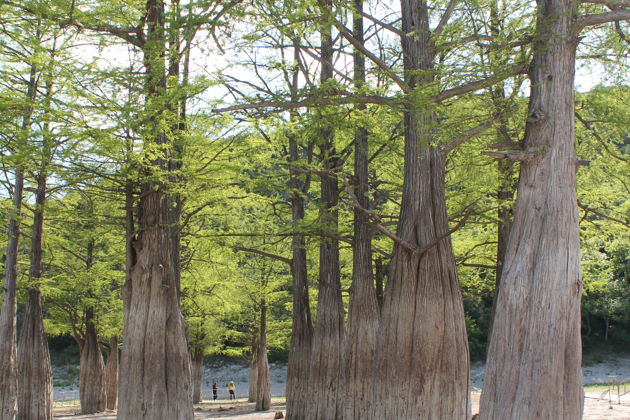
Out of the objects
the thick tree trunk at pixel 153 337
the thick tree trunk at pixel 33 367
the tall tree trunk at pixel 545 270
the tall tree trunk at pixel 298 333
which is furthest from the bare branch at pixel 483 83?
the thick tree trunk at pixel 33 367

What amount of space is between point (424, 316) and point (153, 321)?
16.8 feet

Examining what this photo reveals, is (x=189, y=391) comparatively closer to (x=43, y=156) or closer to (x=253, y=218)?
(x=43, y=156)

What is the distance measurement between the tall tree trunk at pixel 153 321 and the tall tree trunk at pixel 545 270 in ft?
21.6

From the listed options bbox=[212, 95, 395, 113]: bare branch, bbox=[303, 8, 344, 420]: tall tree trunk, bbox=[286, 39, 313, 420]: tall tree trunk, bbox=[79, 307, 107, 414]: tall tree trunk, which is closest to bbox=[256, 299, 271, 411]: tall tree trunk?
bbox=[79, 307, 107, 414]: tall tree trunk

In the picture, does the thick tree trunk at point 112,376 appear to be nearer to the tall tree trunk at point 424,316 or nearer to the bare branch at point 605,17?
the tall tree trunk at point 424,316

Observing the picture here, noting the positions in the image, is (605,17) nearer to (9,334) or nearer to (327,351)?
(327,351)

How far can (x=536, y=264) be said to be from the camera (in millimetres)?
8430

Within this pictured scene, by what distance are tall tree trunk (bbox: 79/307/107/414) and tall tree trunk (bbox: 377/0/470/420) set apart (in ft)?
55.7

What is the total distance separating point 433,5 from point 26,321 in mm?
12349

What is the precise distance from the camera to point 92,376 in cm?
2652

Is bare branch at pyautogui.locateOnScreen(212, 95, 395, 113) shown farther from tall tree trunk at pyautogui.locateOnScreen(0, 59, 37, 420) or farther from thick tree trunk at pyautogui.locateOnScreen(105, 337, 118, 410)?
thick tree trunk at pyautogui.locateOnScreen(105, 337, 118, 410)

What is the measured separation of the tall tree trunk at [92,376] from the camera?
26.1 metres

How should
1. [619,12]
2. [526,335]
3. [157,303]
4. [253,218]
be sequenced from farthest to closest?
[253,218] → [157,303] → [619,12] → [526,335]

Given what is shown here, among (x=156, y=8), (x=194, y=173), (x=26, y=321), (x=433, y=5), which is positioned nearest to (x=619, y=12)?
(x=433, y=5)
